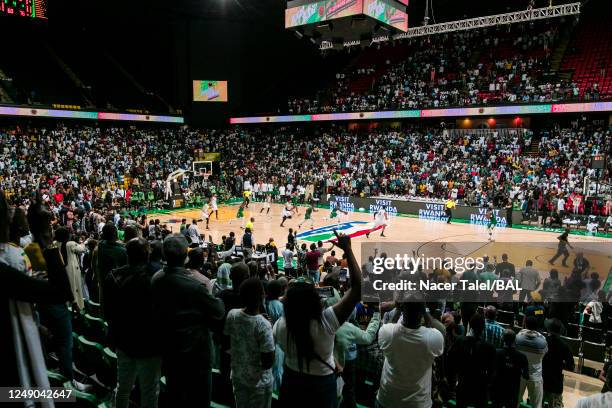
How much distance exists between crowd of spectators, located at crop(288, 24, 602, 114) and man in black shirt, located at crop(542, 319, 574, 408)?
2469 cm

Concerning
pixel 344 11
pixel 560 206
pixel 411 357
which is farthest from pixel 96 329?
pixel 560 206

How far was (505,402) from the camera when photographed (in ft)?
16.7

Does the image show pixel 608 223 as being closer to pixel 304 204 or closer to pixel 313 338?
pixel 304 204

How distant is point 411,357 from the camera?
3359 millimetres

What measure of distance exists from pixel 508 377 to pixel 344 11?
15.1 metres

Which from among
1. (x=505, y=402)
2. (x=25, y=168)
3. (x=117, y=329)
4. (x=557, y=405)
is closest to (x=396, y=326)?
(x=117, y=329)

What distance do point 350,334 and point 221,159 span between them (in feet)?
119

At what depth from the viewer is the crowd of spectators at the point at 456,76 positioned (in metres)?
29.6

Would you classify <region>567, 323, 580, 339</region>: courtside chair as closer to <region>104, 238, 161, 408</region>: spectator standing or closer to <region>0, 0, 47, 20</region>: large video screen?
<region>104, 238, 161, 408</region>: spectator standing

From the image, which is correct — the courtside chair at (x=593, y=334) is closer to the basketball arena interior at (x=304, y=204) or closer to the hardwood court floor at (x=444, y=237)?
the basketball arena interior at (x=304, y=204)

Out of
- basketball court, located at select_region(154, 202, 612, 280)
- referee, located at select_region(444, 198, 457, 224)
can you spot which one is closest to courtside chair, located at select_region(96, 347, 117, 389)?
basketball court, located at select_region(154, 202, 612, 280)

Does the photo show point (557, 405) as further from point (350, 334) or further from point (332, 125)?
point (332, 125)

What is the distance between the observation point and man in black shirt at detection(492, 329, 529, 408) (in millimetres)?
5043

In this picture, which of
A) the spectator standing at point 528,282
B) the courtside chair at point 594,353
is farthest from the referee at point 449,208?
the courtside chair at point 594,353
